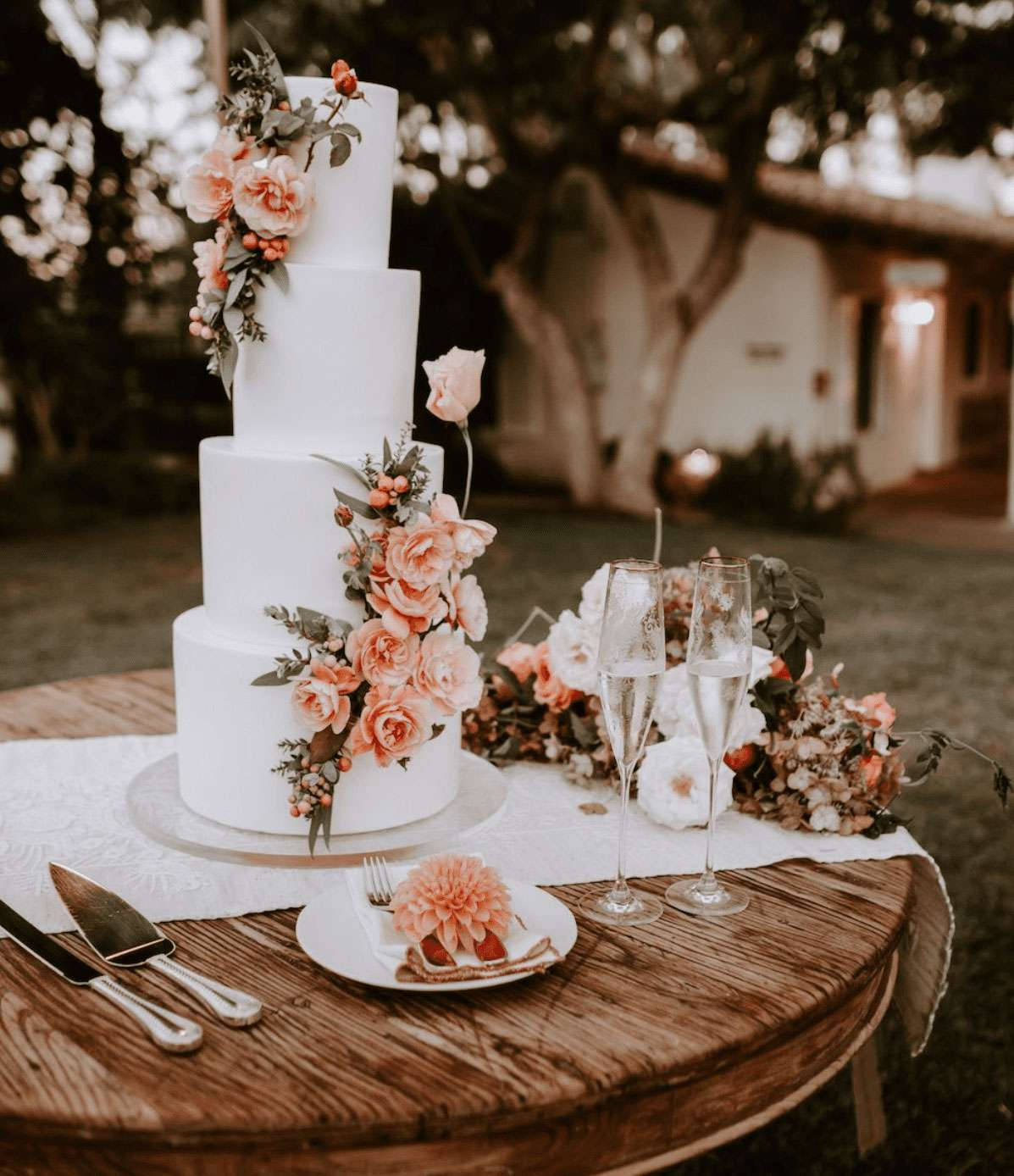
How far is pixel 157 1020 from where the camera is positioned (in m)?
1.29

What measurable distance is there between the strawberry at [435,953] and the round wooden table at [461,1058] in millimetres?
41

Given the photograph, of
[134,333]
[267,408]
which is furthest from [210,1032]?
[134,333]

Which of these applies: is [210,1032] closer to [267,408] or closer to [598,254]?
[267,408]

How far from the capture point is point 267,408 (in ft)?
5.96

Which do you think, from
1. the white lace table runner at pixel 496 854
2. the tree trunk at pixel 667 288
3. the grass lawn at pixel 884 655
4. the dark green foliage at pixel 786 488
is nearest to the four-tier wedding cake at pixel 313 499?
the white lace table runner at pixel 496 854

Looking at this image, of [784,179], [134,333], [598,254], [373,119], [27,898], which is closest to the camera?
[27,898]

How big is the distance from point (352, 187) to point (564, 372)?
11273mm

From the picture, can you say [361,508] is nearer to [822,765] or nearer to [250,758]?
[250,758]

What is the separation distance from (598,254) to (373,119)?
13.4 meters

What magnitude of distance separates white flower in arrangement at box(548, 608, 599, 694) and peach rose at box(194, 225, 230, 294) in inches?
28.8

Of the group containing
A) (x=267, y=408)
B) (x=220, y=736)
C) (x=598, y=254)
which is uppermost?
(x=598, y=254)

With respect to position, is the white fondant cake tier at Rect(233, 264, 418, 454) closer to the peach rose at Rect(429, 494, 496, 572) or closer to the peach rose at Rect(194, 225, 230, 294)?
the peach rose at Rect(194, 225, 230, 294)

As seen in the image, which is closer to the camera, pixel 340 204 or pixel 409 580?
pixel 409 580

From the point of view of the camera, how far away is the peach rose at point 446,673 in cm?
169
